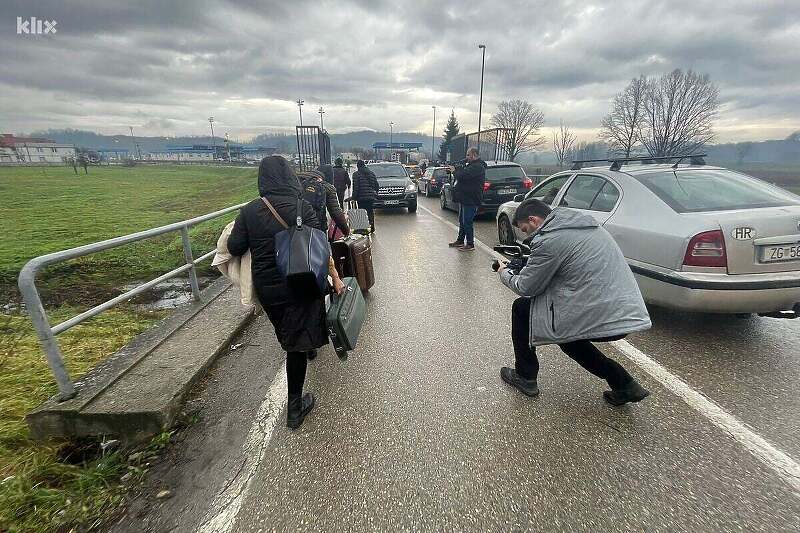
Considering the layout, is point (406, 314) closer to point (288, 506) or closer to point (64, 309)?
point (288, 506)

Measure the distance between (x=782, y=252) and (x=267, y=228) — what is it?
390cm

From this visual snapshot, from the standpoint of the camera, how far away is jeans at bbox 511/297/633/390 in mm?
2564

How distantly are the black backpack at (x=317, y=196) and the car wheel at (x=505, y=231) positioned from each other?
3.93 meters

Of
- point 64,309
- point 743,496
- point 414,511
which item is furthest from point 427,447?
point 64,309

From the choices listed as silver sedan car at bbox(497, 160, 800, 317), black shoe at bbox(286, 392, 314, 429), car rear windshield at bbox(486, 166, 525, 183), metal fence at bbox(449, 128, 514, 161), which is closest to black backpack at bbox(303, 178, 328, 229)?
black shoe at bbox(286, 392, 314, 429)

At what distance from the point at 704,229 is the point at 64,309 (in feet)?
23.0

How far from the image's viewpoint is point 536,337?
2584mm

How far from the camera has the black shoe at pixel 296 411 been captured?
2.55 meters

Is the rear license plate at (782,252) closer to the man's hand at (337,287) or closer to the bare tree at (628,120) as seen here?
the man's hand at (337,287)

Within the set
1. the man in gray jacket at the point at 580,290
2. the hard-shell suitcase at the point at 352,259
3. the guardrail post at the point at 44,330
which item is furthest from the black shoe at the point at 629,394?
the guardrail post at the point at 44,330

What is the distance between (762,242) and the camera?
3.02 m

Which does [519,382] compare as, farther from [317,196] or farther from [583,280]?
[317,196]

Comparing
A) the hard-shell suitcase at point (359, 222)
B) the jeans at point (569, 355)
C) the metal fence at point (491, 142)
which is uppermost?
the metal fence at point (491, 142)

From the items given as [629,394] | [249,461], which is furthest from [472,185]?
[249,461]
